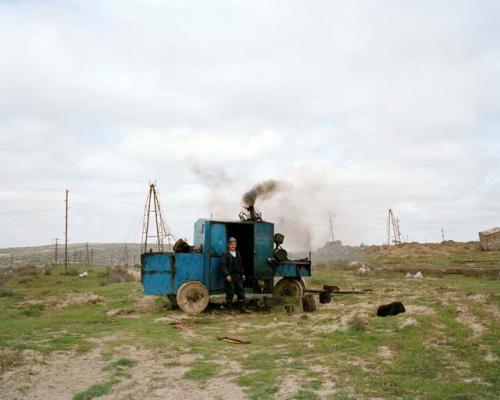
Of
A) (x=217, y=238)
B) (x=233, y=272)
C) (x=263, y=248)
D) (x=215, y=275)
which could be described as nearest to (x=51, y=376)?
(x=233, y=272)

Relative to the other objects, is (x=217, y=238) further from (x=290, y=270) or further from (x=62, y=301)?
(x=62, y=301)

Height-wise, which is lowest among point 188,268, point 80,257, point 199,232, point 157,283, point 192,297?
point 192,297

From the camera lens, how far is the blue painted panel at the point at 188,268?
13438 mm

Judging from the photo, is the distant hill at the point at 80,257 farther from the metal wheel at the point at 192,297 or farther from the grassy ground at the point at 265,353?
the grassy ground at the point at 265,353

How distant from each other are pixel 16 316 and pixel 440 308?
34.7 ft

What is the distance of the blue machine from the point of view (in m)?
13.3

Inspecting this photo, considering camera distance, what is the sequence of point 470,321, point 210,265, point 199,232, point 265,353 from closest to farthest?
point 265,353
point 470,321
point 210,265
point 199,232

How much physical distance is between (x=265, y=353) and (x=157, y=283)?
224 inches

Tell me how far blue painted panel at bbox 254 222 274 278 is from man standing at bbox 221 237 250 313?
0.67 meters

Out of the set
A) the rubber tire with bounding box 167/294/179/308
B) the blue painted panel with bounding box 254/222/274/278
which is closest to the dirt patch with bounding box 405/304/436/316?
the blue painted panel with bounding box 254/222/274/278

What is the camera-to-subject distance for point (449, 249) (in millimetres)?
39438

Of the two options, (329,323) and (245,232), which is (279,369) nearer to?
(329,323)

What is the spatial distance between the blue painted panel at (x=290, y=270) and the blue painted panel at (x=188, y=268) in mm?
2277

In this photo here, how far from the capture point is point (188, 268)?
44.4ft
